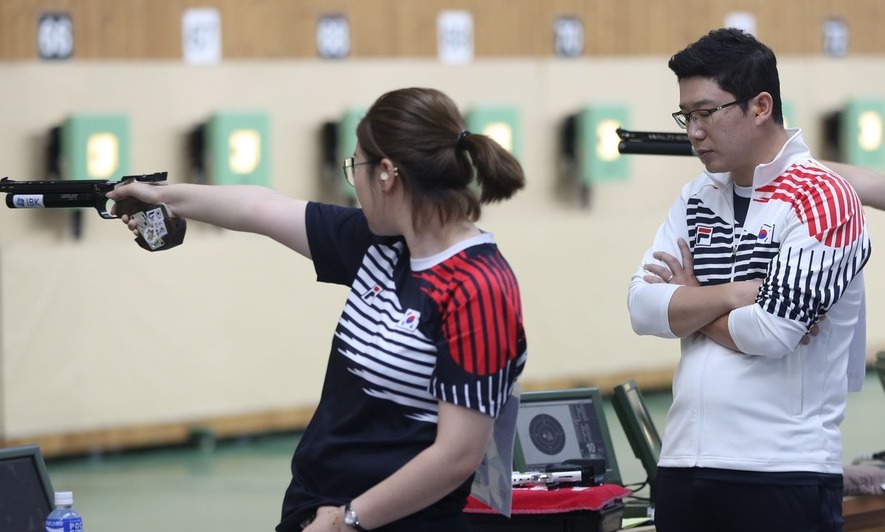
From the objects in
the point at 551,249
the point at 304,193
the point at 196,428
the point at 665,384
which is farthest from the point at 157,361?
the point at 665,384

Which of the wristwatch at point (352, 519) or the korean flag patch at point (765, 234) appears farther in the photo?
the korean flag patch at point (765, 234)

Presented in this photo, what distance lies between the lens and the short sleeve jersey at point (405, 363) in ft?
5.42

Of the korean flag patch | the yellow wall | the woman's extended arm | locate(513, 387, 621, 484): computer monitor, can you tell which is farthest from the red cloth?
the yellow wall

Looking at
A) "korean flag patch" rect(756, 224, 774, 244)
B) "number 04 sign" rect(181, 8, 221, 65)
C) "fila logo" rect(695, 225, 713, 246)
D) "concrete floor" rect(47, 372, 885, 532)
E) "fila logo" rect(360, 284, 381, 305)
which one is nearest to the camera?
"fila logo" rect(360, 284, 381, 305)

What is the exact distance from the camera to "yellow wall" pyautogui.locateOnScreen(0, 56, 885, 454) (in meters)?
5.44

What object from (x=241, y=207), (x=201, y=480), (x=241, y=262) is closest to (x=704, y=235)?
(x=241, y=207)

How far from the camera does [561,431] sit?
289 centimetres

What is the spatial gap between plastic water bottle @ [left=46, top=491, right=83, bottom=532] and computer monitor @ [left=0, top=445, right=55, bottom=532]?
164 mm

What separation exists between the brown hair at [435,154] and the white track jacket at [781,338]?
48 centimetres

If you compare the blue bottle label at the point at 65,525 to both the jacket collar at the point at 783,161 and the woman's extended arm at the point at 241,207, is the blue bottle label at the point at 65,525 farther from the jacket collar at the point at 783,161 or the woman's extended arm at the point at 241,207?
the jacket collar at the point at 783,161

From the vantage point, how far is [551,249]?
21.4ft

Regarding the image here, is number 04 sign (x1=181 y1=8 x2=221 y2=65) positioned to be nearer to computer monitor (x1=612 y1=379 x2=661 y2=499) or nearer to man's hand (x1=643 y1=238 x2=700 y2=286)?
computer monitor (x1=612 y1=379 x2=661 y2=499)

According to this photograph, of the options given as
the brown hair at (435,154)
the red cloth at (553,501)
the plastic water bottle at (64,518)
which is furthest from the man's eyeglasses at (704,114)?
the plastic water bottle at (64,518)

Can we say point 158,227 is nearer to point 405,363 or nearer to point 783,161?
point 405,363
